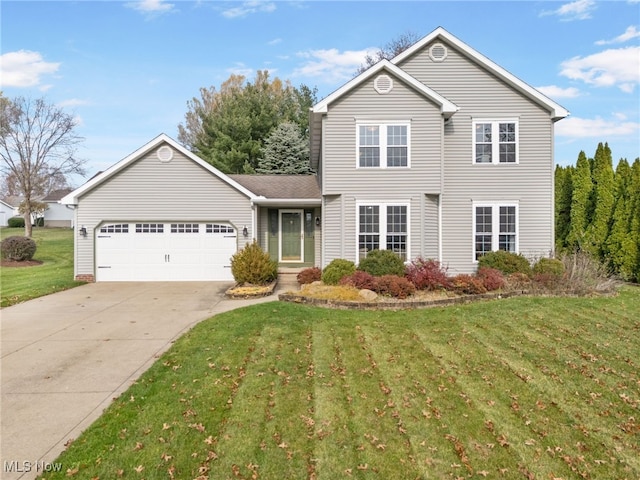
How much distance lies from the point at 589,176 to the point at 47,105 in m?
34.7

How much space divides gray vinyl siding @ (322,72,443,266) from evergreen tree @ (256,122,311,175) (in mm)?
15923

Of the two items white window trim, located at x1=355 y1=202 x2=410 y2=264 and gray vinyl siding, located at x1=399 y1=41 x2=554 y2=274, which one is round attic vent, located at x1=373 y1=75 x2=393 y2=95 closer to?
gray vinyl siding, located at x1=399 y1=41 x2=554 y2=274

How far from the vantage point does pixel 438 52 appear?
14.2 metres

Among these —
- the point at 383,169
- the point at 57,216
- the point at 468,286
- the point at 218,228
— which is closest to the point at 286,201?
the point at 218,228

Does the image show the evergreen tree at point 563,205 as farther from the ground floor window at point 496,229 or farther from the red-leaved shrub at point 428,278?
the red-leaved shrub at point 428,278

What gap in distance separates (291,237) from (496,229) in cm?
787

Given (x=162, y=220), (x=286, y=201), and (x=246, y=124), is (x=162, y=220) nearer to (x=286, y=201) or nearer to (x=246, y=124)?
(x=286, y=201)

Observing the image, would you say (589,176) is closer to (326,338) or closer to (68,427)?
(326,338)

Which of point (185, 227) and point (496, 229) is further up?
point (185, 227)

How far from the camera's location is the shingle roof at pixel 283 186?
1600 centimetres

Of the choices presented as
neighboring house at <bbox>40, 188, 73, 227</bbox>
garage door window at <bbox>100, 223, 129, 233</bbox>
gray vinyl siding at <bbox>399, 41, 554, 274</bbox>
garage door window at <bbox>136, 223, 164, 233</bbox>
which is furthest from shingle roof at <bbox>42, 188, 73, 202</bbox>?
gray vinyl siding at <bbox>399, 41, 554, 274</bbox>

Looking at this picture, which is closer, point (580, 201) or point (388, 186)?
point (388, 186)

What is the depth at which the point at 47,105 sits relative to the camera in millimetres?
29594

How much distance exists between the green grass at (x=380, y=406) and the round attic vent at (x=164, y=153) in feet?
28.9
